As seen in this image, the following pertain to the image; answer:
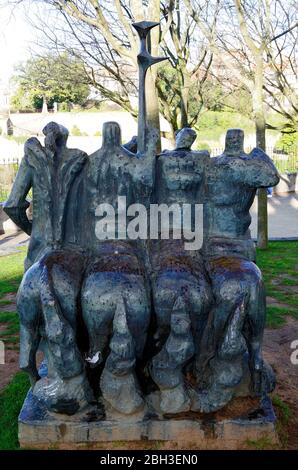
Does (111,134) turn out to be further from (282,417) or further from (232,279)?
(282,417)

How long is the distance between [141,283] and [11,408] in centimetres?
160

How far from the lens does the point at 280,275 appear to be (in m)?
8.29

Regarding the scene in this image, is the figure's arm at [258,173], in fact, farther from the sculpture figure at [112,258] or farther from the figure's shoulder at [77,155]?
the figure's shoulder at [77,155]

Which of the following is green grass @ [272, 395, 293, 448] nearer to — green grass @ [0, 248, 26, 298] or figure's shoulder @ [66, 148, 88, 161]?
figure's shoulder @ [66, 148, 88, 161]

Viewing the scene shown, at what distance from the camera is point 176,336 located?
3348mm

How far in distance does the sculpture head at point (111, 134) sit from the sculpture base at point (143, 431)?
188 cm

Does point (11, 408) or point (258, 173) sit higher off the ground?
point (258, 173)

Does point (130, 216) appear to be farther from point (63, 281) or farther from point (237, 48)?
point (237, 48)

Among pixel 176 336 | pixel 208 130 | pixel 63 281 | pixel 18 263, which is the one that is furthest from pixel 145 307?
pixel 208 130

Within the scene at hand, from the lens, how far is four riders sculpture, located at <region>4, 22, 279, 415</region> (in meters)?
3.35

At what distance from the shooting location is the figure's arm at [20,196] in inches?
149

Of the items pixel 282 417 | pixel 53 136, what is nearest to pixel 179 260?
pixel 53 136

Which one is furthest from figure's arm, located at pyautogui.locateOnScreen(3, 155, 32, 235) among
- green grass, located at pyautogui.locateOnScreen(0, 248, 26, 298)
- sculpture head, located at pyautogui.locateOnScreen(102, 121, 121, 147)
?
green grass, located at pyautogui.locateOnScreen(0, 248, 26, 298)

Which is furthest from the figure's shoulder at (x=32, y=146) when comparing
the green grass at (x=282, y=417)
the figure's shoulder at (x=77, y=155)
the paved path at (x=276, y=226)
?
the paved path at (x=276, y=226)
